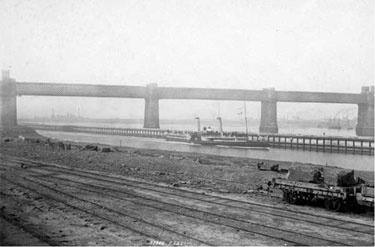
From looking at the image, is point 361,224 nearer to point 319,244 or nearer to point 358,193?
point 358,193

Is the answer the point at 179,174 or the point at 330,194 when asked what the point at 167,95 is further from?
Answer: the point at 330,194

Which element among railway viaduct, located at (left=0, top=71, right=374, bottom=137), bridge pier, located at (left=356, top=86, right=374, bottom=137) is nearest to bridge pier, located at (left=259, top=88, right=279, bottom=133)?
railway viaduct, located at (left=0, top=71, right=374, bottom=137)

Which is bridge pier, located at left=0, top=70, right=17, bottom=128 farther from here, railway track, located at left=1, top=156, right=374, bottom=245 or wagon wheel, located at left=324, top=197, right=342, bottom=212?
wagon wheel, located at left=324, top=197, right=342, bottom=212

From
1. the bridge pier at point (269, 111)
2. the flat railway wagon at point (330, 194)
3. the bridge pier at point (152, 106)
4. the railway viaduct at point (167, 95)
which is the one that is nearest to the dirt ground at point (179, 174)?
the flat railway wagon at point (330, 194)

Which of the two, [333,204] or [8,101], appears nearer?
[333,204]

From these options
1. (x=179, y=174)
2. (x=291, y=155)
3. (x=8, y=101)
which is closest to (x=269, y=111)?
(x=291, y=155)

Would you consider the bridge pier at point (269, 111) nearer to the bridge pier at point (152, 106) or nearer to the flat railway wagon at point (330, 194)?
the bridge pier at point (152, 106)
